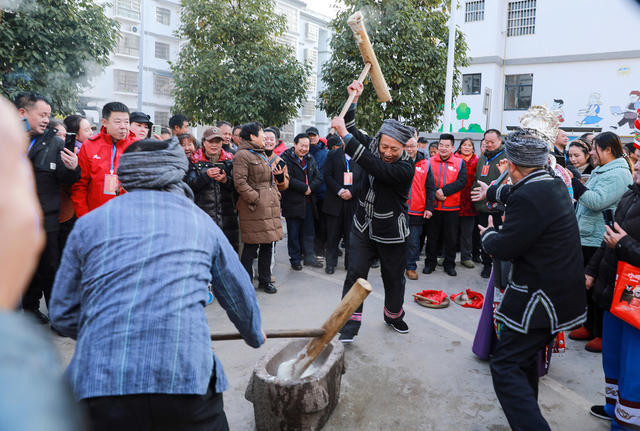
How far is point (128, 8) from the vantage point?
32.5 metres

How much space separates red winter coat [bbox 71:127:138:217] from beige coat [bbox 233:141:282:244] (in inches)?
56.1

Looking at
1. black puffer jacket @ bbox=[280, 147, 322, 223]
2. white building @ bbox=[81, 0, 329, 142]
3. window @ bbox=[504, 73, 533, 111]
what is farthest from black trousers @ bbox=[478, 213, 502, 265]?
white building @ bbox=[81, 0, 329, 142]

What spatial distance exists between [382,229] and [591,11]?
75.1 ft

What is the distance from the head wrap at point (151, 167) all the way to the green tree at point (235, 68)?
12940 mm

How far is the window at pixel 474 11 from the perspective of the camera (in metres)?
24.4

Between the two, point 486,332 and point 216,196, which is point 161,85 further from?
point 486,332

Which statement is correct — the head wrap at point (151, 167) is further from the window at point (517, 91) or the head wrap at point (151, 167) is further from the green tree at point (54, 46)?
the window at point (517, 91)

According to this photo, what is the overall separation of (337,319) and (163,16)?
119 ft

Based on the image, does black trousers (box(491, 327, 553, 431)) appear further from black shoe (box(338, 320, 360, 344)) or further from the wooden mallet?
the wooden mallet

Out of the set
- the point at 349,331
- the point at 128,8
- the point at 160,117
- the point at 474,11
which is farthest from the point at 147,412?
the point at 128,8

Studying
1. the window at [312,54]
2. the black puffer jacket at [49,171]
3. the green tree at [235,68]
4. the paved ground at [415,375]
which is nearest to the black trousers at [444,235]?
the paved ground at [415,375]

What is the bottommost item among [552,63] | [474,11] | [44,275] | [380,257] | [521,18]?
[44,275]

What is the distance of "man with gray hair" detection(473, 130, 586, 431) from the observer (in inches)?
106

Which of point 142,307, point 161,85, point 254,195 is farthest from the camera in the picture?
point 161,85
